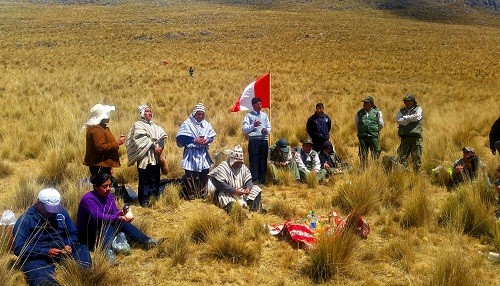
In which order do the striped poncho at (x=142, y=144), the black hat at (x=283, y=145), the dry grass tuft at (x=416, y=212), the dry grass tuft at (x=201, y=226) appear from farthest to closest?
the black hat at (x=283, y=145) < the striped poncho at (x=142, y=144) < the dry grass tuft at (x=416, y=212) < the dry grass tuft at (x=201, y=226)

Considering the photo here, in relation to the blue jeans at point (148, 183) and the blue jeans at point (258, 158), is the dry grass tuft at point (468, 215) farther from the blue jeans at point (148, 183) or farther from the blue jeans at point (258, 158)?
the blue jeans at point (148, 183)

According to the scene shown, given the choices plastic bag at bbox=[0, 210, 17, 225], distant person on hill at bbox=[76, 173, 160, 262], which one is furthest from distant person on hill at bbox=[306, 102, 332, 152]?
plastic bag at bbox=[0, 210, 17, 225]

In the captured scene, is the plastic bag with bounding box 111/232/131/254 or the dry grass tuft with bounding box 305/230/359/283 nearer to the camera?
the dry grass tuft with bounding box 305/230/359/283

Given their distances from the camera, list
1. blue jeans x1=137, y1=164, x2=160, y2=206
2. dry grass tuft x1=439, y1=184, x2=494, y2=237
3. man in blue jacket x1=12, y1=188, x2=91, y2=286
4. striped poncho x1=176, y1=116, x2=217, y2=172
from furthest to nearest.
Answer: striped poncho x1=176, y1=116, x2=217, y2=172 < blue jeans x1=137, y1=164, x2=160, y2=206 < dry grass tuft x1=439, y1=184, x2=494, y2=237 < man in blue jacket x1=12, y1=188, x2=91, y2=286

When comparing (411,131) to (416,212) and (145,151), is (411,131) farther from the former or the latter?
(145,151)

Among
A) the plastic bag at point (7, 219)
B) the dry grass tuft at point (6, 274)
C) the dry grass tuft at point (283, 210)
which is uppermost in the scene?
the plastic bag at point (7, 219)

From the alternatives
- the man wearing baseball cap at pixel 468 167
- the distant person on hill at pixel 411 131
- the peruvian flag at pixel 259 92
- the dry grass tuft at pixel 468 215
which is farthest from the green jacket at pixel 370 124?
the dry grass tuft at pixel 468 215

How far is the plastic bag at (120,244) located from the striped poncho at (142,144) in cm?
147

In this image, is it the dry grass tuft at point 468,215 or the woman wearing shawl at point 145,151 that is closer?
the dry grass tuft at point 468,215

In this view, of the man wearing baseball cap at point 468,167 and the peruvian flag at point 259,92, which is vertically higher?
the peruvian flag at point 259,92

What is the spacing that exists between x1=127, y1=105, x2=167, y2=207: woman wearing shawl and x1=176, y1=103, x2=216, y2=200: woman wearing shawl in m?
0.39

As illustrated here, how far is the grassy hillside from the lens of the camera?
5.05 metres

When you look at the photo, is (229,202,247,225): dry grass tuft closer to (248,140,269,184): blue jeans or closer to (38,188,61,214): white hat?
(248,140,269,184): blue jeans

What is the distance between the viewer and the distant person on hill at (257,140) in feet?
25.7
